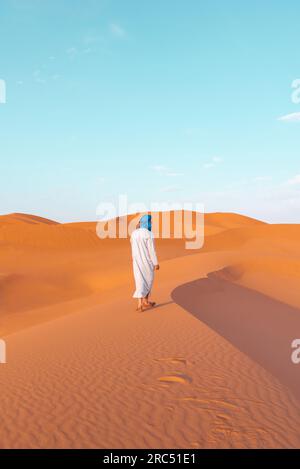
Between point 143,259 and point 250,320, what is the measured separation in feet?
10.1

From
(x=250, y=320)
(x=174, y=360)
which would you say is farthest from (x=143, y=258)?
(x=174, y=360)

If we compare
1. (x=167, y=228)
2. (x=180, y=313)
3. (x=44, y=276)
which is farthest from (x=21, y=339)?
(x=167, y=228)

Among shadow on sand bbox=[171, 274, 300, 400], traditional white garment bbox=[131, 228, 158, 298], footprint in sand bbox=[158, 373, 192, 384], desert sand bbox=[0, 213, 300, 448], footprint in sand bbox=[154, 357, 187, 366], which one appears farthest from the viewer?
→ traditional white garment bbox=[131, 228, 158, 298]

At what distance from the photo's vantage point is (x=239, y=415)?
3.69 metres

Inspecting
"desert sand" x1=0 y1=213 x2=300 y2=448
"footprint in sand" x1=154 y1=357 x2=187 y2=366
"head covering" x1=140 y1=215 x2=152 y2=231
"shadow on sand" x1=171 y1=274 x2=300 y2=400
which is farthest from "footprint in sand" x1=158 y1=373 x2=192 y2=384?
"head covering" x1=140 y1=215 x2=152 y2=231

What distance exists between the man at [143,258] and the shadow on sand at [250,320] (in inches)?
44.3

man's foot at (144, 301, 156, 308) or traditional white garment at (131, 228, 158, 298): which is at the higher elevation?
traditional white garment at (131, 228, 158, 298)

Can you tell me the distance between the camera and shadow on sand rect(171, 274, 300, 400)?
6625 mm

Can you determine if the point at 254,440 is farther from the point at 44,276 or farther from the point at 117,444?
the point at 44,276

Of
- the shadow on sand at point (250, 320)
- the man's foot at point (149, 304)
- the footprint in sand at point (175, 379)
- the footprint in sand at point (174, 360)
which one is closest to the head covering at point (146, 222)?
the man's foot at point (149, 304)

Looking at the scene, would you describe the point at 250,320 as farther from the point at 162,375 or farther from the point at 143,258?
the point at 162,375

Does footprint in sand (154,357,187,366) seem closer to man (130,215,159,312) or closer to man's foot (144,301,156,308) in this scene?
man (130,215,159,312)

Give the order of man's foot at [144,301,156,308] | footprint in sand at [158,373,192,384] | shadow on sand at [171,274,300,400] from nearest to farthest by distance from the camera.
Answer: footprint in sand at [158,373,192,384]
shadow on sand at [171,274,300,400]
man's foot at [144,301,156,308]

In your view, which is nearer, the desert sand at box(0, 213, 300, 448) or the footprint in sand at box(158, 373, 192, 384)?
the desert sand at box(0, 213, 300, 448)
